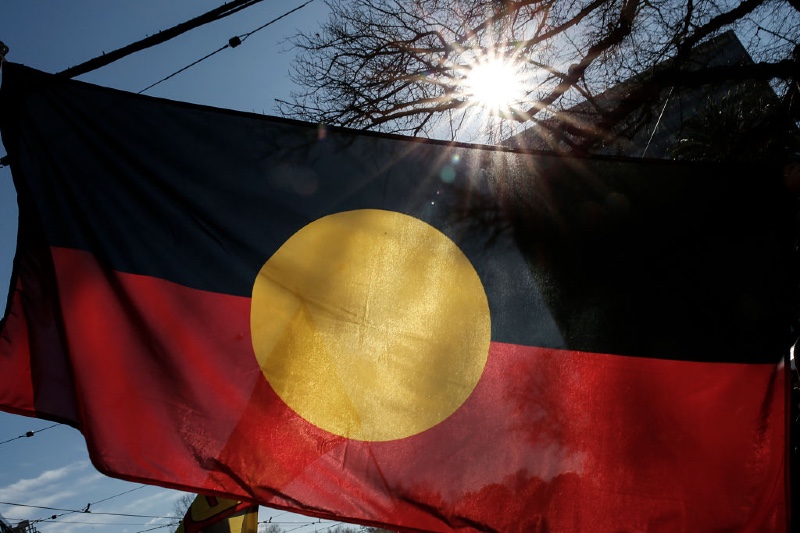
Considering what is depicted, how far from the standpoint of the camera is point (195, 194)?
9.84 feet

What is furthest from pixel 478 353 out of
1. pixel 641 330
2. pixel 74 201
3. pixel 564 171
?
pixel 74 201

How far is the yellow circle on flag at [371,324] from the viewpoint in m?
2.71

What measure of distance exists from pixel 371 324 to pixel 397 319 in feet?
0.38

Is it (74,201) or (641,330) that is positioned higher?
(74,201)

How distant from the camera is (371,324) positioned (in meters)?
2.84

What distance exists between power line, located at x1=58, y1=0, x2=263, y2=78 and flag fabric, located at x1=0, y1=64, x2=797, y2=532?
0.36 ft

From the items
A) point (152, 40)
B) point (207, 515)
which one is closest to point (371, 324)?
point (152, 40)

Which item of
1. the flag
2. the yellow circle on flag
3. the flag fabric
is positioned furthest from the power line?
the flag

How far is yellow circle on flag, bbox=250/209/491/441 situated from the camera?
271 centimetres

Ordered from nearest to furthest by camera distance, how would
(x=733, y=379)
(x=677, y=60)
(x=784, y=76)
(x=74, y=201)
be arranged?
1. (x=733, y=379)
2. (x=74, y=201)
3. (x=784, y=76)
4. (x=677, y=60)

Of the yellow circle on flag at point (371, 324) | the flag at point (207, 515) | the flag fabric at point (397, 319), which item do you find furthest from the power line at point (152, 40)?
the flag at point (207, 515)

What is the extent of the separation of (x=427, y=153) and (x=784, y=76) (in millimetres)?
4431

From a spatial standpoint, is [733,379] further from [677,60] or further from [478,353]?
[677,60]

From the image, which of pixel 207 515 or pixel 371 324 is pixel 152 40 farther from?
pixel 207 515
